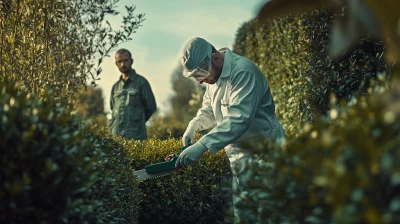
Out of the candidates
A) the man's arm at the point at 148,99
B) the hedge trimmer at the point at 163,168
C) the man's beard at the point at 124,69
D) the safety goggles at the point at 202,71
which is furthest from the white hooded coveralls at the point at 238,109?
the man's beard at the point at 124,69

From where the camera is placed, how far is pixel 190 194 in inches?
299

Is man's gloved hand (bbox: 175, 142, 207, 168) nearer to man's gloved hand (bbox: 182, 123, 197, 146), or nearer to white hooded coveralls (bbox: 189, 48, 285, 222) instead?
white hooded coveralls (bbox: 189, 48, 285, 222)

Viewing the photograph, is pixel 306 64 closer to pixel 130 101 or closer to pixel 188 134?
pixel 188 134

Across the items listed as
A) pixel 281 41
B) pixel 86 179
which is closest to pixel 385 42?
pixel 86 179

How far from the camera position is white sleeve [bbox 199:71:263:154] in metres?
4.87

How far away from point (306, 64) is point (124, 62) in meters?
3.70

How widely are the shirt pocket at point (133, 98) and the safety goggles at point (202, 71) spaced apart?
5373 millimetres

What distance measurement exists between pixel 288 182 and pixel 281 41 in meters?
7.65

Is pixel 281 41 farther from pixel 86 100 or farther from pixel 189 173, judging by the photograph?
pixel 86 100

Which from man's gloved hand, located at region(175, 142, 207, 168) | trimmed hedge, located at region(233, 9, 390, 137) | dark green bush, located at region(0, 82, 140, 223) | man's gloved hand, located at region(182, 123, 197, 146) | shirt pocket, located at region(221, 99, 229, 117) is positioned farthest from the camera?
trimmed hedge, located at region(233, 9, 390, 137)

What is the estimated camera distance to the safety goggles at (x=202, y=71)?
518 cm

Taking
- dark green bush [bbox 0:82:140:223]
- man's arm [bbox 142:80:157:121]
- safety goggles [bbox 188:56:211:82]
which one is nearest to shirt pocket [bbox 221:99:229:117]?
safety goggles [bbox 188:56:211:82]

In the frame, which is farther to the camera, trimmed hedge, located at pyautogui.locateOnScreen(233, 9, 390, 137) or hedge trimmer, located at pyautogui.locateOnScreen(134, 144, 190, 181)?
trimmed hedge, located at pyautogui.locateOnScreen(233, 9, 390, 137)

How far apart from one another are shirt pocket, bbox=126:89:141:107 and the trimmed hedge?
8.69 feet
